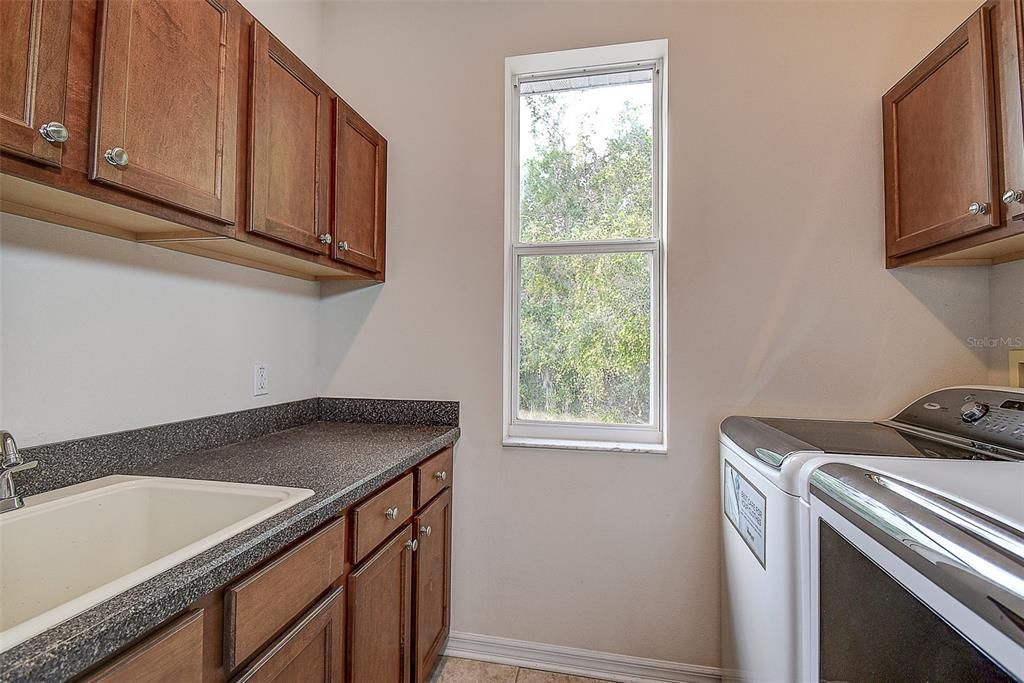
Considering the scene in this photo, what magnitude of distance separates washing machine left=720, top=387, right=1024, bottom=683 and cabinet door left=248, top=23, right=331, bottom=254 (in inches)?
58.9

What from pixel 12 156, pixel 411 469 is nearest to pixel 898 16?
pixel 411 469

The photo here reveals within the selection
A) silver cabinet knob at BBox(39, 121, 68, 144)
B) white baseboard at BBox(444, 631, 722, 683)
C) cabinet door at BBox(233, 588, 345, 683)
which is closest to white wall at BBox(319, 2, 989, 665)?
white baseboard at BBox(444, 631, 722, 683)

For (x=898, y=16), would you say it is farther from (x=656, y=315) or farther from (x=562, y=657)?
(x=562, y=657)

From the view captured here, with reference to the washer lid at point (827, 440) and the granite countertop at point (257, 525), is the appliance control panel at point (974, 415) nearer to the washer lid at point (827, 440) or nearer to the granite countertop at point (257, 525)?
the washer lid at point (827, 440)

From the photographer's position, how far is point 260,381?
1730 mm

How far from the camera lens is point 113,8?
0.90 m

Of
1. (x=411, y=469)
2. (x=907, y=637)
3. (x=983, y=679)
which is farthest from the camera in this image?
(x=411, y=469)

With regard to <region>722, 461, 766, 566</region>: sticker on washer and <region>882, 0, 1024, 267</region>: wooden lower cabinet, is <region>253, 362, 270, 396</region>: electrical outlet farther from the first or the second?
<region>882, 0, 1024, 267</region>: wooden lower cabinet

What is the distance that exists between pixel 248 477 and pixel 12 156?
76 cm

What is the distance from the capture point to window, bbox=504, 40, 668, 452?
1915mm

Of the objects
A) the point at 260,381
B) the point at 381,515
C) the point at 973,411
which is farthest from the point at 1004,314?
the point at 260,381

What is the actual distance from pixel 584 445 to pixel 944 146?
1.46 metres

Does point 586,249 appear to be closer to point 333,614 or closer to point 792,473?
point 792,473

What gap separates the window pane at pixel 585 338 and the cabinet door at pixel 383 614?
793mm
